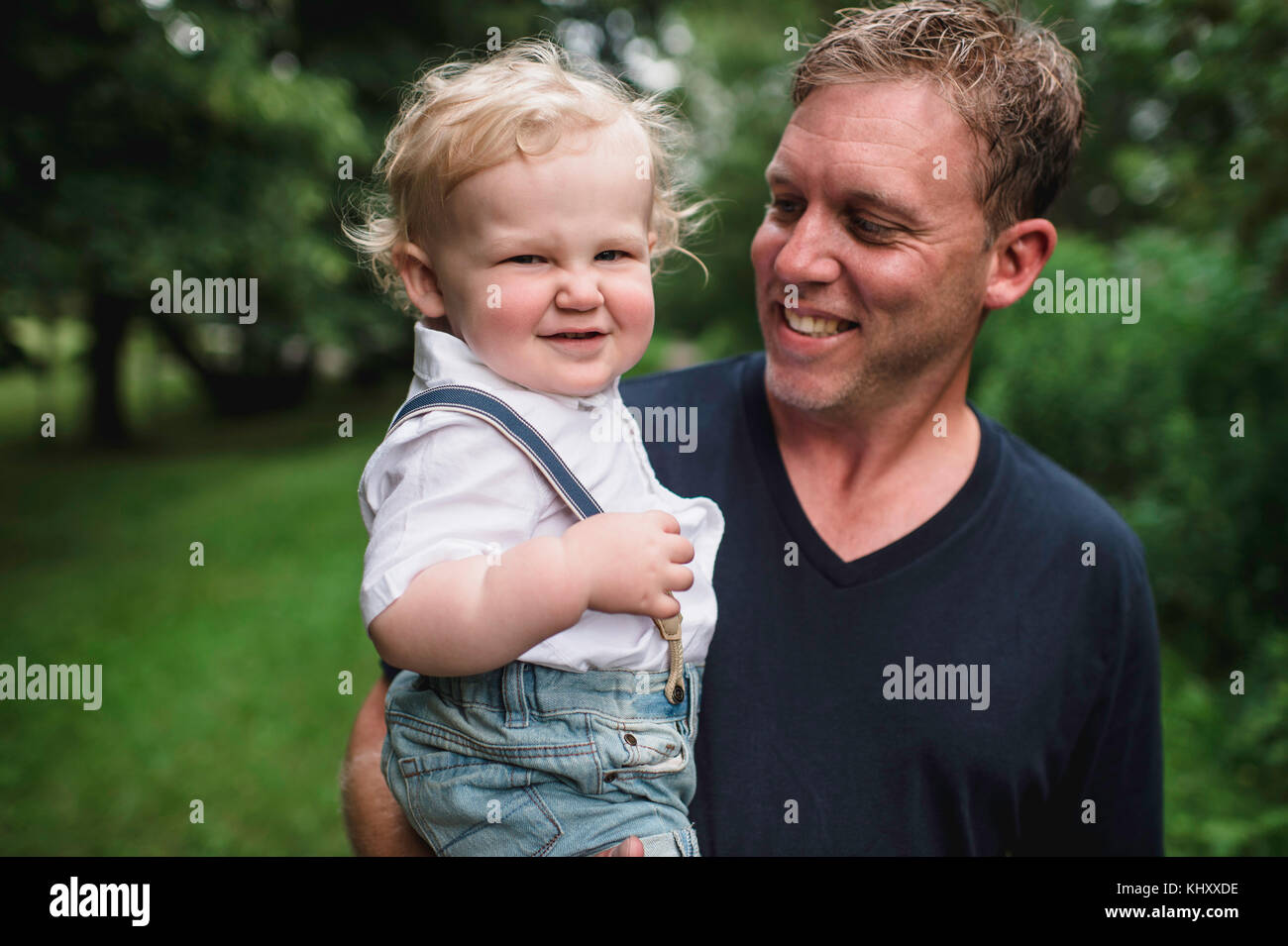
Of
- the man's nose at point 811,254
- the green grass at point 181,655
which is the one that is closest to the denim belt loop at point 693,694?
the man's nose at point 811,254

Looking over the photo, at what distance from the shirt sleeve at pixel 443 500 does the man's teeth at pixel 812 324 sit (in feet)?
3.06

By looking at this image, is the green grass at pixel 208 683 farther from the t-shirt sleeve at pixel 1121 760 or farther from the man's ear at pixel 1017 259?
the man's ear at pixel 1017 259

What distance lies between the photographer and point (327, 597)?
866cm

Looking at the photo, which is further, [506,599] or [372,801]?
[372,801]

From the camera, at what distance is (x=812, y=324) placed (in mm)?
2258

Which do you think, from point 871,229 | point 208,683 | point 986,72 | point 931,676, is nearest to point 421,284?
point 871,229

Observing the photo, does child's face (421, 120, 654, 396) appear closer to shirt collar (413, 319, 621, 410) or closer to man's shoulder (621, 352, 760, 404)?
shirt collar (413, 319, 621, 410)

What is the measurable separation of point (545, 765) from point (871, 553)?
0.90m

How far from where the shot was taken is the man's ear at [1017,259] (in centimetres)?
248

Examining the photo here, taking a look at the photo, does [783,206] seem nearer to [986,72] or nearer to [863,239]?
[863,239]

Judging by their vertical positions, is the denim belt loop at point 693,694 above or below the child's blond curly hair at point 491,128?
below

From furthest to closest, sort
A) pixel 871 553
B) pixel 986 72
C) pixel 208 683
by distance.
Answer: pixel 208 683 < pixel 986 72 < pixel 871 553

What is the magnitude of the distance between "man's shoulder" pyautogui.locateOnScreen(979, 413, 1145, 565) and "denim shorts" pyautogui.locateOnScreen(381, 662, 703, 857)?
3.51ft

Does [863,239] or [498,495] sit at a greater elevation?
[863,239]
